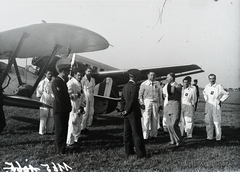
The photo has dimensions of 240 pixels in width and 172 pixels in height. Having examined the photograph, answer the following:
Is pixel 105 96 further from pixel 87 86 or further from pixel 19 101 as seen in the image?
pixel 19 101

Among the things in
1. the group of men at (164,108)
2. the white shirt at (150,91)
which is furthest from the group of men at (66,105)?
the white shirt at (150,91)

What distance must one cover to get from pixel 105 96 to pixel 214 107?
4297 millimetres

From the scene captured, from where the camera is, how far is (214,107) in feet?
18.1

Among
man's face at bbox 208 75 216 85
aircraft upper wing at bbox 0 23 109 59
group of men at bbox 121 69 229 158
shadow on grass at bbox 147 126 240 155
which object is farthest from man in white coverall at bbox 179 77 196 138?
aircraft upper wing at bbox 0 23 109 59

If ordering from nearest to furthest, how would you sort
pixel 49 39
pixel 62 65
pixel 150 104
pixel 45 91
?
1. pixel 62 65
2. pixel 150 104
3. pixel 45 91
4. pixel 49 39

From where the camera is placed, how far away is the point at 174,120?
15.5 feet

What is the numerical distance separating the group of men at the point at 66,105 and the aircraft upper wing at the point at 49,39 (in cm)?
101

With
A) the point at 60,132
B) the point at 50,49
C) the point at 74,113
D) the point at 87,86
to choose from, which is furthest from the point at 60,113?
the point at 50,49

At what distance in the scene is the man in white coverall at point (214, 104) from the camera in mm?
5449

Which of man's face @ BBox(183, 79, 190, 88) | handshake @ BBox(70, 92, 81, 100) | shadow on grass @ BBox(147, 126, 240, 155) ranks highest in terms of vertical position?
man's face @ BBox(183, 79, 190, 88)

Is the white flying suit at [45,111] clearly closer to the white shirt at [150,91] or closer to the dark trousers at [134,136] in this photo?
the white shirt at [150,91]

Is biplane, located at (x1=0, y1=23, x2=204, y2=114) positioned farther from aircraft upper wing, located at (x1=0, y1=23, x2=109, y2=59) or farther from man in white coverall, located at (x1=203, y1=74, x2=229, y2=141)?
man in white coverall, located at (x1=203, y1=74, x2=229, y2=141)

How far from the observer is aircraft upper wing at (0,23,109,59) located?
5.55 metres

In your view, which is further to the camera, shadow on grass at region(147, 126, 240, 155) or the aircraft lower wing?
the aircraft lower wing
